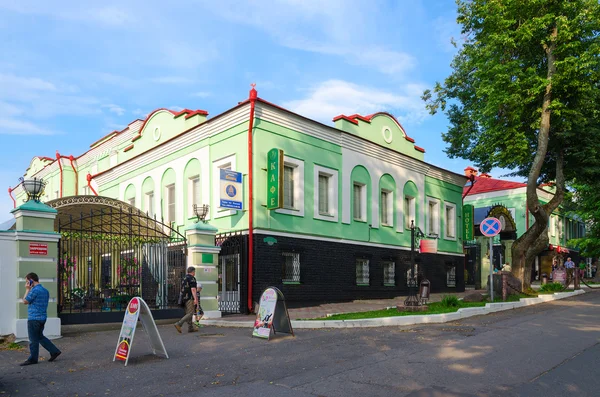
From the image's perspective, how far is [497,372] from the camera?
7.82 meters

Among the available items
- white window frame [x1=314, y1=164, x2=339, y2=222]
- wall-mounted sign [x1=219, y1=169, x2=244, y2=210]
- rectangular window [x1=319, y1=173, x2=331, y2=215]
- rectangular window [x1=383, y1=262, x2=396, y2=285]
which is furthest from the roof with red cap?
wall-mounted sign [x1=219, y1=169, x2=244, y2=210]

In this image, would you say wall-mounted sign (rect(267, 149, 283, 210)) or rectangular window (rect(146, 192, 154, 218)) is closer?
wall-mounted sign (rect(267, 149, 283, 210))

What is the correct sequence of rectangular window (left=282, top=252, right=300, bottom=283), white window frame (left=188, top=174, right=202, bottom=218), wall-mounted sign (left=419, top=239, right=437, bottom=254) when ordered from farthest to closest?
wall-mounted sign (left=419, top=239, right=437, bottom=254), white window frame (left=188, top=174, right=202, bottom=218), rectangular window (left=282, top=252, right=300, bottom=283)

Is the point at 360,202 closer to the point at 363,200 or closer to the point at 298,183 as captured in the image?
the point at 363,200

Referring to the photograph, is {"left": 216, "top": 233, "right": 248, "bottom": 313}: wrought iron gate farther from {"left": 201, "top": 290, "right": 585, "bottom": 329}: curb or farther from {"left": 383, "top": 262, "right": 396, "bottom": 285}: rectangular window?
{"left": 383, "top": 262, "right": 396, "bottom": 285}: rectangular window

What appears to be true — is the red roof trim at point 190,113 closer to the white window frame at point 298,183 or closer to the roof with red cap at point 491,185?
the white window frame at point 298,183

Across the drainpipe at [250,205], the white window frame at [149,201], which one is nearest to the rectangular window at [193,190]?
the white window frame at [149,201]

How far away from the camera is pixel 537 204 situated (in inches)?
845

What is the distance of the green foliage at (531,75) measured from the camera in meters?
20.5

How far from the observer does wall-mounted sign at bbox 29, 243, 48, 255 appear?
12273 millimetres

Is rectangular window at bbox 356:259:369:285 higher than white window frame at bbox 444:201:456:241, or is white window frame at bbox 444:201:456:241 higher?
white window frame at bbox 444:201:456:241

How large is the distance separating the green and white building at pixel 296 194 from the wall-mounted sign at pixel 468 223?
1776 millimetres

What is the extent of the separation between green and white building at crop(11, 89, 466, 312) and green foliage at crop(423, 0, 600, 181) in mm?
4406

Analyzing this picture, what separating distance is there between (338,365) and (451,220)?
22.7 meters
